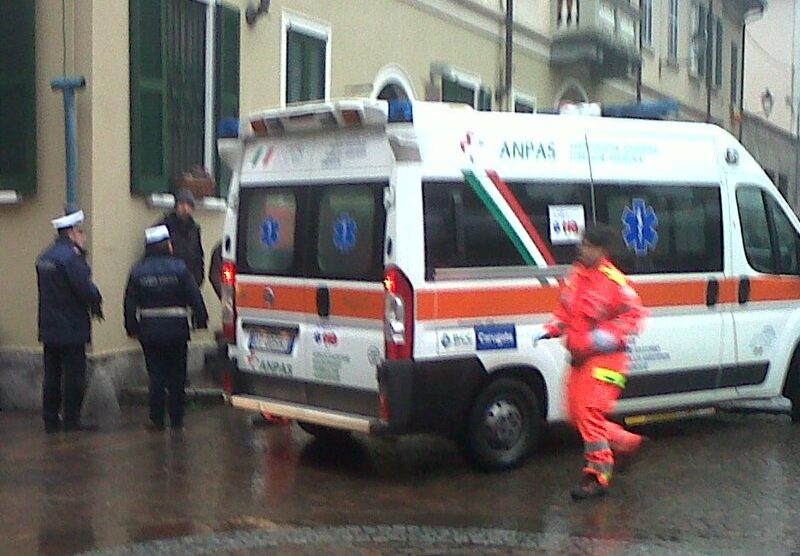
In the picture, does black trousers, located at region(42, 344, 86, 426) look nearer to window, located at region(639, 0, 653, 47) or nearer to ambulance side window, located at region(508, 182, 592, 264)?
ambulance side window, located at region(508, 182, 592, 264)

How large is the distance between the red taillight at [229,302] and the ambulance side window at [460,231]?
1.82 meters

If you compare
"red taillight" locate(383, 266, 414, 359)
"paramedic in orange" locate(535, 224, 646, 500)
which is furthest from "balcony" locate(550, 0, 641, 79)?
"red taillight" locate(383, 266, 414, 359)

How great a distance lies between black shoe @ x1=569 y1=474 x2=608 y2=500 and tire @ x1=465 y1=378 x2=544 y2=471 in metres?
0.76

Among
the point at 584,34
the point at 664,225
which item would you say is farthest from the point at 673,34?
the point at 664,225

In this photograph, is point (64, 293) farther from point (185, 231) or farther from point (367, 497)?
point (367, 497)

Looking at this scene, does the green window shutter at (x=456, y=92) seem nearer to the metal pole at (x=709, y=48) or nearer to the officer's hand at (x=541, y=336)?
the officer's hand at (x=541, y=336)

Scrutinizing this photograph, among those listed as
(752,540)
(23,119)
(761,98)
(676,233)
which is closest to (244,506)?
(752,540)

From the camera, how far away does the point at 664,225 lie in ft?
29.9

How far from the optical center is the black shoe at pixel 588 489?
749cm

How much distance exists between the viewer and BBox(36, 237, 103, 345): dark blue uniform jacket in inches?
369

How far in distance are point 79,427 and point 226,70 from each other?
13.4 ft

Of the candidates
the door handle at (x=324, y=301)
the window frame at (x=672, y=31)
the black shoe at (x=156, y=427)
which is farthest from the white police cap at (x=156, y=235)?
the window frame at (x=672, y=31)

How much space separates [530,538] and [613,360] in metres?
1.32

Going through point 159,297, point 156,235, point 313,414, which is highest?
point 156,235
